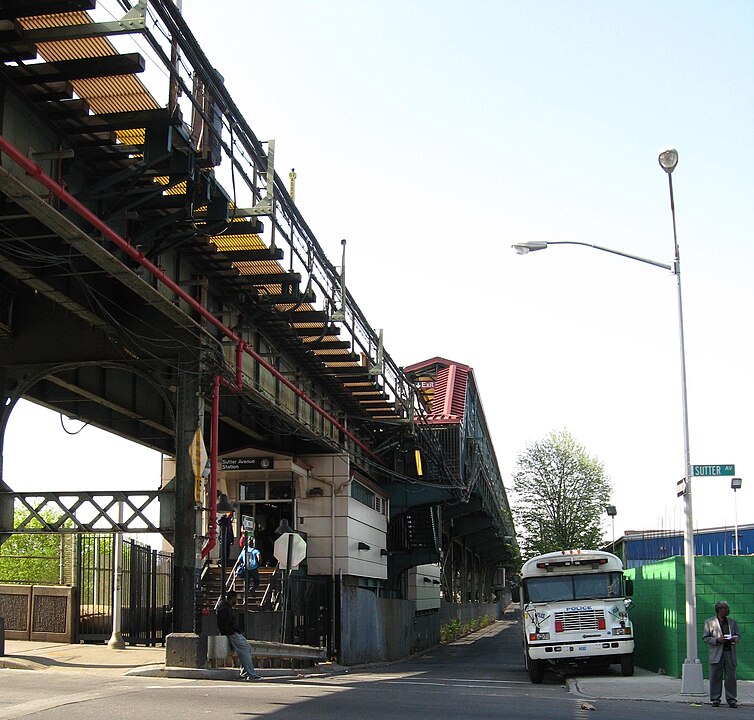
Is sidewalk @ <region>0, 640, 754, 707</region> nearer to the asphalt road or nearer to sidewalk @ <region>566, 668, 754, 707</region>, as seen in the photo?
sidewalk @ <region>566, 668, 754, 707</region>

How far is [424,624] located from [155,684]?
96.7 feet

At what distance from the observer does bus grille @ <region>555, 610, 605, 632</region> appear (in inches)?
866

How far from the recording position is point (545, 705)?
14.6 m

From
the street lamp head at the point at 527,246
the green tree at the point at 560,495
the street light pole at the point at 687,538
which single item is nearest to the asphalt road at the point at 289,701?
the street light pole at the point at 687,538

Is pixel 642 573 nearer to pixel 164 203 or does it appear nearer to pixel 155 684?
pixel 155 684

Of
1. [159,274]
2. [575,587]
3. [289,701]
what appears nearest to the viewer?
[289,701]

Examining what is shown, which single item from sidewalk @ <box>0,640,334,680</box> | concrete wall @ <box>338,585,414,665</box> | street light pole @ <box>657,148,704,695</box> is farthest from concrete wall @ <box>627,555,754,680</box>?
concrete wall @ <box>338,585,414,665</box>

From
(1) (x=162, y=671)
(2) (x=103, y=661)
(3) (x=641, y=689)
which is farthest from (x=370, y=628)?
(1) (x=162, y=671)

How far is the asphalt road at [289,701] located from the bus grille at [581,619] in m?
3.14

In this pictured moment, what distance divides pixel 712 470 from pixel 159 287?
33.7ft

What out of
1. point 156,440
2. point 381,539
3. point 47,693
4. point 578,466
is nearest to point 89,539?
point 156,440

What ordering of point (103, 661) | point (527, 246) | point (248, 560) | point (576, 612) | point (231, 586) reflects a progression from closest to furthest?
point (103, 661) → point (527, 246) → point (576, 612) → point (248, 560) → point (231, 586)

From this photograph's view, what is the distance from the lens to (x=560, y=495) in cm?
7712

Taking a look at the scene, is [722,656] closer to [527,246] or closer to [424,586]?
Answer: [527,246]
